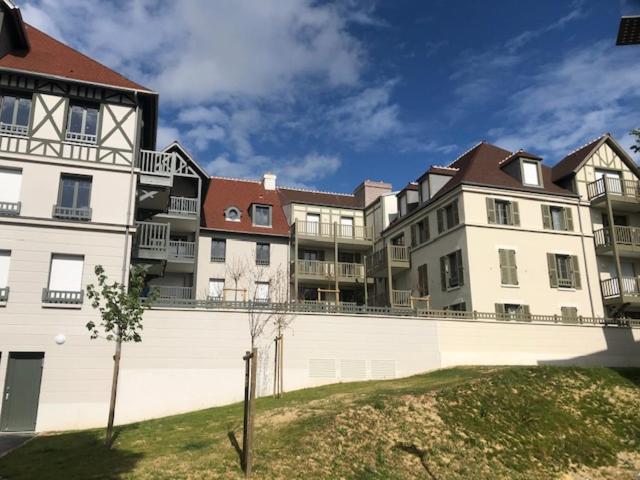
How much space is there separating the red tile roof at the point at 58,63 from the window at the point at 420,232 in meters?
17.8

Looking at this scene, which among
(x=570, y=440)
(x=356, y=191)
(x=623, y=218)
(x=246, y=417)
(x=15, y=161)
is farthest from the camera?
(x=356, y=191)

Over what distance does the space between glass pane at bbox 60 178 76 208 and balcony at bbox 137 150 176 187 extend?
2843mm

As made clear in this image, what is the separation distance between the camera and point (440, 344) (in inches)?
907

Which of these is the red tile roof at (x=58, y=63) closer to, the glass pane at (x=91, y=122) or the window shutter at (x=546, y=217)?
the glass pane at (x=91, y=122)

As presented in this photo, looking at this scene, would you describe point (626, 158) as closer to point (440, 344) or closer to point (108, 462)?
point (440, 344)

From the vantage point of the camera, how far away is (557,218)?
30969 millimetres

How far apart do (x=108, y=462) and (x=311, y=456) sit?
447cm

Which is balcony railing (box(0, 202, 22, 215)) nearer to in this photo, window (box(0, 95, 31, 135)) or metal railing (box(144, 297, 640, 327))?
window (box(0, 95, 31, 135))

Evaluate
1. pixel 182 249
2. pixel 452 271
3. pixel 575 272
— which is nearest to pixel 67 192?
pixel 182 249

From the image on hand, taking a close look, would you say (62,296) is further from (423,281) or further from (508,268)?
(508,268)

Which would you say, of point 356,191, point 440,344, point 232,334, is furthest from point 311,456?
point 356,191

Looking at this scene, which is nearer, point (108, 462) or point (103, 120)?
point (108, 462)

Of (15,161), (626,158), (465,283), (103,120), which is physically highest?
(626,158)

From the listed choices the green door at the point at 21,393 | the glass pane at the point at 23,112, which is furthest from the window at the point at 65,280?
the glass pane at the point at 23,112
